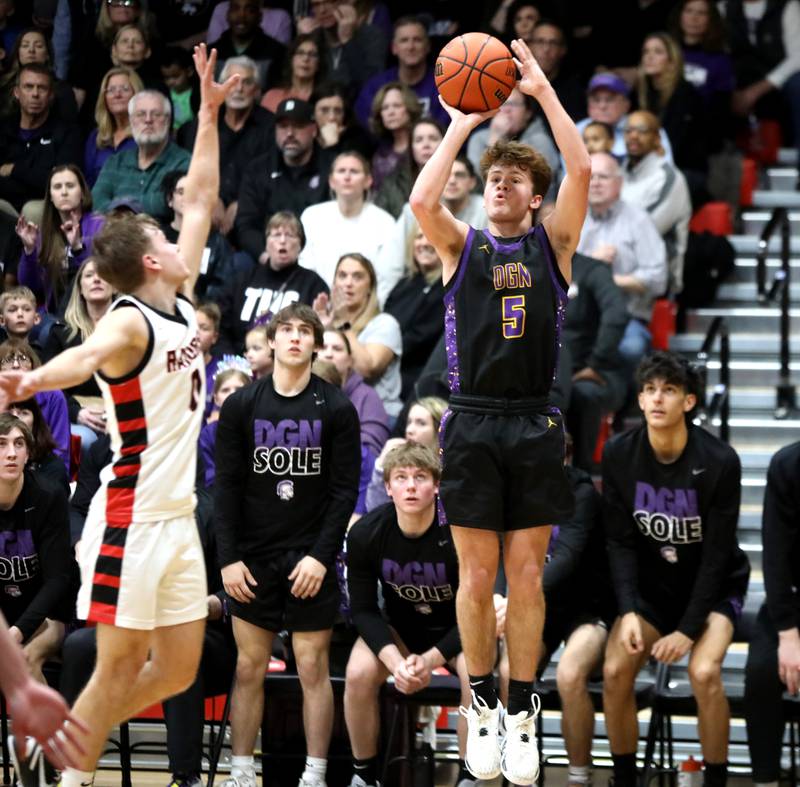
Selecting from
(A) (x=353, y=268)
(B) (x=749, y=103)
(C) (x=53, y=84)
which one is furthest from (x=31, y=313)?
(B) (x=749, y=103)

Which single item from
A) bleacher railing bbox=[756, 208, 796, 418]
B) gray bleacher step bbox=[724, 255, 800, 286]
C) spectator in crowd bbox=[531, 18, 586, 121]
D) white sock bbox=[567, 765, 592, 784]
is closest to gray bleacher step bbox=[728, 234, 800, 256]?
gray bleacher step bbox=[724, 255, 800, 286]

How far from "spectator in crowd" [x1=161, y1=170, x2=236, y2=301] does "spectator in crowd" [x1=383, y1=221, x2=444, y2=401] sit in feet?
3.71

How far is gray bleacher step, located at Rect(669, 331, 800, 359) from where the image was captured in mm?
11289

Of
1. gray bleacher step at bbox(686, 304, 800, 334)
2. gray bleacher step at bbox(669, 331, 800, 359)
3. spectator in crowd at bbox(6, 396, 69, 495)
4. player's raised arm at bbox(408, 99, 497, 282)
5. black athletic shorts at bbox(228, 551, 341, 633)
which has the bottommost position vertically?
black athletic shorts at bbox(228, 551, 341, 633)

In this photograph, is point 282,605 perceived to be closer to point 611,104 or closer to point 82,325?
point 82,325

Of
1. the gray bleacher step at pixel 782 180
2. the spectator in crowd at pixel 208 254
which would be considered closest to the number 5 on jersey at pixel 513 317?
the spectator in crowd at pixel 208 254

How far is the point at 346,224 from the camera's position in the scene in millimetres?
10727

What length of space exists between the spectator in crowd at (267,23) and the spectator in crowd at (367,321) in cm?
354

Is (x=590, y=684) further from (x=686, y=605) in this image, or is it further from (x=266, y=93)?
(x=266, y=93)

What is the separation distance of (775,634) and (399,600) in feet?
6.28

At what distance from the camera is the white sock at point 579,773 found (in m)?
7.94

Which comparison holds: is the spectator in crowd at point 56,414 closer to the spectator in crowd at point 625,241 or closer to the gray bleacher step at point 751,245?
the spectator in crowd at point 625,241

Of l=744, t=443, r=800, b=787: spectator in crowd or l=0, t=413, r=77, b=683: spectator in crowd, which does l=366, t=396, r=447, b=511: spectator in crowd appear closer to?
l=0, t=413, r=77, b=683: spectator in crowd

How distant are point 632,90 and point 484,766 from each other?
7.29 meters
